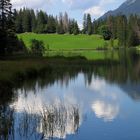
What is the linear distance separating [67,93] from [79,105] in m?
8.46

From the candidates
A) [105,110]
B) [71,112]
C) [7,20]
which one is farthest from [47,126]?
[7,20]

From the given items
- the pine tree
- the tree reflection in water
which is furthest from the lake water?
the pine tree

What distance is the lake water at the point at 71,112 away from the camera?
2092 cm

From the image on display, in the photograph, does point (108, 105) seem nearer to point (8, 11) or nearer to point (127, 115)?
point (127, 115)

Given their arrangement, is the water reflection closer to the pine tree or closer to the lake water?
the lake water

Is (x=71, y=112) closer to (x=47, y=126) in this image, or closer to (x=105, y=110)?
(x=105, y=110)

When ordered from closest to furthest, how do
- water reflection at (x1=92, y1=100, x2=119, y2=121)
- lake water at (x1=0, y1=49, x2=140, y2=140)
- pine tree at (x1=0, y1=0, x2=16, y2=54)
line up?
lake water at (x1=0, y1=49, x2=140, y2=140) → water reflection at (x1=92, y1=100, x2=119, y2=121) → pine tree at (x1=0, y1=0, x2=16, y2=54)

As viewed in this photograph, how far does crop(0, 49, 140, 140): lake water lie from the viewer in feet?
68.6

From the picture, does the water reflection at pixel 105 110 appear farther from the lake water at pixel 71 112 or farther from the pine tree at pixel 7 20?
the pine tree at pixel 7 20

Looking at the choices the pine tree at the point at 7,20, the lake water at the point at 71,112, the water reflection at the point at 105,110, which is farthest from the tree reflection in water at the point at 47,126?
the pine tree at the point at 7,20

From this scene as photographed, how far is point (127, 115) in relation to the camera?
90.0 ft

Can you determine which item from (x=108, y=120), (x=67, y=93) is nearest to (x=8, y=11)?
(x=67, y=93)

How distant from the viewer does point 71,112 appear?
85.1 feet

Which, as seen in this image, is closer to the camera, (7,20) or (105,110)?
(105,110)
